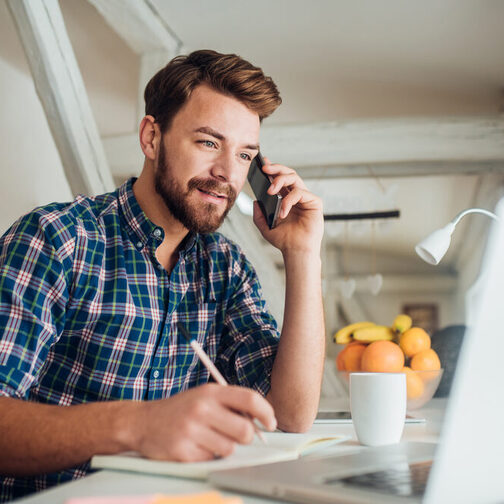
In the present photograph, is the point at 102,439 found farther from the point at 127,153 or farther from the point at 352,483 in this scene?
the point at 127,153

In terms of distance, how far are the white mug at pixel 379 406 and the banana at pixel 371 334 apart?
0.75 metres

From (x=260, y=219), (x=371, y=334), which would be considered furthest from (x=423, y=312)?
(x=260, y=219)

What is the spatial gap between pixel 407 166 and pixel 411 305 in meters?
9.35

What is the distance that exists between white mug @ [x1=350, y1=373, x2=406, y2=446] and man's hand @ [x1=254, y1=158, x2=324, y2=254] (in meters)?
0.45

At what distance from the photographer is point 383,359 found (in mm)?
1442

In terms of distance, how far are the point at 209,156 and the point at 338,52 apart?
2.06 meters

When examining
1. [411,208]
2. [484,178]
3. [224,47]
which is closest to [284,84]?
[224,47]

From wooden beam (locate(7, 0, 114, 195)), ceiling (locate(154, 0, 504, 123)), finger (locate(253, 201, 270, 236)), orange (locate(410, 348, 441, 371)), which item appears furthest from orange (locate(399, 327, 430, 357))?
ceiling (locate(154, 0, 504, 123))

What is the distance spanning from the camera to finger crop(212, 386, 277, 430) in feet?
2.24

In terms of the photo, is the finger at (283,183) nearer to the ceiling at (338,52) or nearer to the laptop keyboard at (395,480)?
the laptop keyboard at (395,480)

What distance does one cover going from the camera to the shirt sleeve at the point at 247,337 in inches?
51.5

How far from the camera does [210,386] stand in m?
0.70

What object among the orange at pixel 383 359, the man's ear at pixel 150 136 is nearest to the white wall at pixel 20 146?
the man's ear at pixel 150 136

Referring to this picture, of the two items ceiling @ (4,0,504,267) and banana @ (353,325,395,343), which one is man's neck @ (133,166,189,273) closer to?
banana @ (353,325,395,343)
